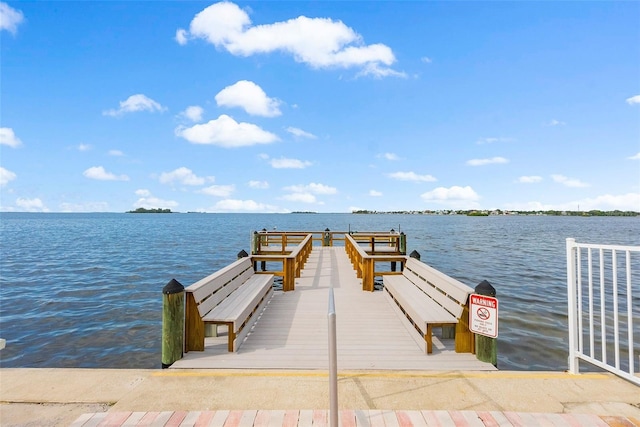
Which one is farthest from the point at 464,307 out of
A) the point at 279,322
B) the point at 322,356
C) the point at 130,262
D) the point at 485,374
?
the point at 130,262

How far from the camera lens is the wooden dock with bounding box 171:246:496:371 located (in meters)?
4.59

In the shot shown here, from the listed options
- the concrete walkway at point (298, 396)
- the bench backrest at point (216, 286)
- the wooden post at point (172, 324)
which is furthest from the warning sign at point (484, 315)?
the wooden post at point (172, 324)

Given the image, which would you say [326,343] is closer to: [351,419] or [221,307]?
[221,307]

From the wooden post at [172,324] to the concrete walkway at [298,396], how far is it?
48 centimetres

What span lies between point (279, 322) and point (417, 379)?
3.26 m

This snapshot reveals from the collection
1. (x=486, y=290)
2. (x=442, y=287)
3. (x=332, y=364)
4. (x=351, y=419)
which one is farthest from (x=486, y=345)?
(x=332, y=364)

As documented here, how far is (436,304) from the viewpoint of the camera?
575 cm

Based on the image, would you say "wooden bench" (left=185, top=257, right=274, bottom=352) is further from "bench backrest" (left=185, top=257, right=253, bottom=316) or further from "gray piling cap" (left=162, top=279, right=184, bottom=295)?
"gray piling cap" (left=162, top=279, right=184, bottom=295)

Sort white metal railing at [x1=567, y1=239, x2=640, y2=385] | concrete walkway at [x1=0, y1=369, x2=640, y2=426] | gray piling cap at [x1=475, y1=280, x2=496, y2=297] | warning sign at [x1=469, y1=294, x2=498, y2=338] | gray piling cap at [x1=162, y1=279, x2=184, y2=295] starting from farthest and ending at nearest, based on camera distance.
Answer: gray piling cap at [x1=162, y1=279, x2=184, y2=295] < gray piling cap at [x1=475, y1=280, x2=496, y2=297] < warning sign at [x1=469, y1=294, x2=498, y2=338] < white metal railing at [x1=567, y1=239, x2=640, y2=385] < concrete walkway at [x1=0, y1=369, x2=640, y2=426]

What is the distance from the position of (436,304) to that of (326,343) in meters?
2.05

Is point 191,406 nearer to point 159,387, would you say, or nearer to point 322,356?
point 159,387

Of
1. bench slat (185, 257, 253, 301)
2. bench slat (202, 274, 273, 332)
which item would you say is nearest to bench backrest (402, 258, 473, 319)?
bench slat (202, 274, 273, 332)

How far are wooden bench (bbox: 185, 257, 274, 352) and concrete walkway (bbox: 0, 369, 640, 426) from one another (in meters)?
0.85

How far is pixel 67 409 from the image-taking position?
10.9 ft
